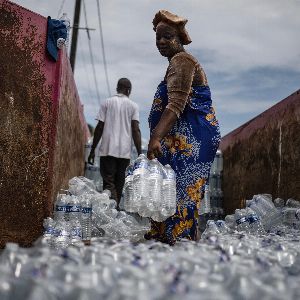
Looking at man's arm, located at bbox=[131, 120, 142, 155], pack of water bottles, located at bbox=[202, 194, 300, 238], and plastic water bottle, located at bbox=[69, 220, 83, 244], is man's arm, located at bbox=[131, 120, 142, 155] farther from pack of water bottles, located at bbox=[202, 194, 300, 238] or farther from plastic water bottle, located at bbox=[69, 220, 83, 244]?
plastic water bottle, located at bbox=[69, 220, 83, 244]

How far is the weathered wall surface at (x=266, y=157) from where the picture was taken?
536 centimetres

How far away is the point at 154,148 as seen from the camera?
307cm

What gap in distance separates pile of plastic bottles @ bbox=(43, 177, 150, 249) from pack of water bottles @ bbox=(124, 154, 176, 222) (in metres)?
0.65

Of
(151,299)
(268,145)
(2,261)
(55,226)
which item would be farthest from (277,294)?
(268,145)

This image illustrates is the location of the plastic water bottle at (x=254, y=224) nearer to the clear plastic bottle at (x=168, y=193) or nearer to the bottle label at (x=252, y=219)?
the bottle label at (x=252, y=219)

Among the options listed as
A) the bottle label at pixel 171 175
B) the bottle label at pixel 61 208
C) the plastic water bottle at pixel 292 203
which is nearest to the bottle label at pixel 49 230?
the bottle label at pixel 61 208

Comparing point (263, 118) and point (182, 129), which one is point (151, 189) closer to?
point (182, 129)

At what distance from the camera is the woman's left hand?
10.0 feet

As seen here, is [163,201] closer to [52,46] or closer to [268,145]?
[52,46]

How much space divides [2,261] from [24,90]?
2883mm

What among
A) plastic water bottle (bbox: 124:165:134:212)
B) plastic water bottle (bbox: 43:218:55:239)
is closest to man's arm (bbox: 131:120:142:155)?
plastic water bottle (bbox: 43:218:55:239)

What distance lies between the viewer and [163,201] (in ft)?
9.80

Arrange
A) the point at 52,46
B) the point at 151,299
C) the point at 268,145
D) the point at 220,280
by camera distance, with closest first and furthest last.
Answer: the point at 151,299 < the point at 220,280 < the point at 52,46 < the point at 268,145

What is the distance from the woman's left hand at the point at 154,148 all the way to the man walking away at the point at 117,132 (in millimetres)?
3419
